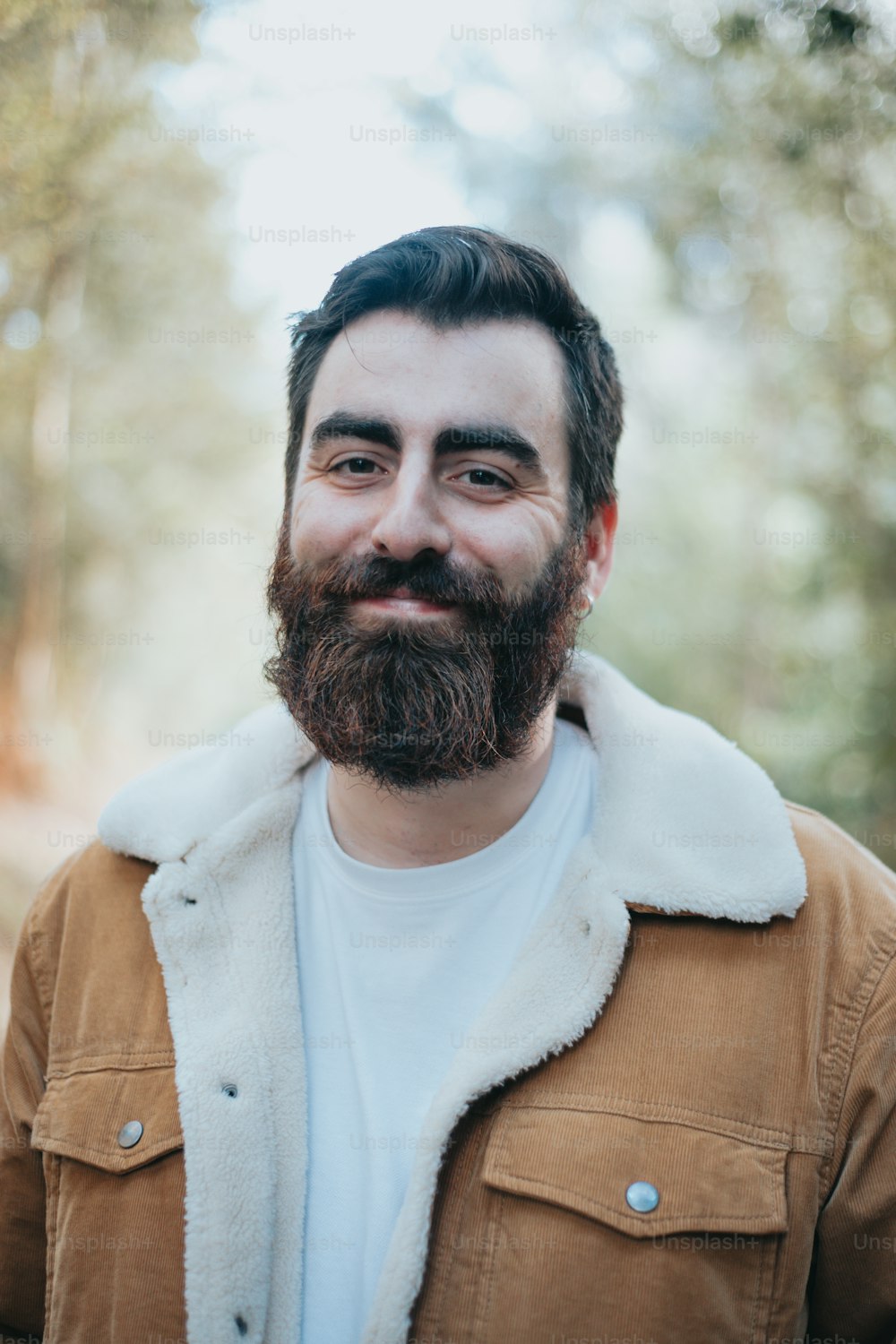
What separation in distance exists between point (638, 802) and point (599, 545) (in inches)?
29.6

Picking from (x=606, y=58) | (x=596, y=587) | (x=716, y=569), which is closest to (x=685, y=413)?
(x=716, y=569)

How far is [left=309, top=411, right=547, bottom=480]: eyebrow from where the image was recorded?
6.14 feet

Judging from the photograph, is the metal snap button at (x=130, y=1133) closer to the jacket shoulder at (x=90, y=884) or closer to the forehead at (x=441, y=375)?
the jacket shoulder at (x=90, y=884)

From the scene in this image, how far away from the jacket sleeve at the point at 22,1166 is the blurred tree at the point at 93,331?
9.30ft

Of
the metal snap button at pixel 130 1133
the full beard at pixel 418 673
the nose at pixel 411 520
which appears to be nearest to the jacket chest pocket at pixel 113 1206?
the metal snap button at pixel 130 1133

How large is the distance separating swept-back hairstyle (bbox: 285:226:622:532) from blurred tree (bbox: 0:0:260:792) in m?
1.71

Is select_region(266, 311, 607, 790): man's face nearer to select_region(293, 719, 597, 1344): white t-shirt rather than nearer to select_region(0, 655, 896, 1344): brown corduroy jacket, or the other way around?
select_region(293, 719, 597, 1344): white t-shirt

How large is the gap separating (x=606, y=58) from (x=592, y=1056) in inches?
241

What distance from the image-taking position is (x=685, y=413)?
934 centimetres

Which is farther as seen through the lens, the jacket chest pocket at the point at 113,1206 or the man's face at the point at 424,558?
the man's face at the point at 424,558

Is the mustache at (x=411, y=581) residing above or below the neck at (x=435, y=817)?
above

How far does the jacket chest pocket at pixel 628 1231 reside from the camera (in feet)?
4.80

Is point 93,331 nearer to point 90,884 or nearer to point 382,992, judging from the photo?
point 90,884

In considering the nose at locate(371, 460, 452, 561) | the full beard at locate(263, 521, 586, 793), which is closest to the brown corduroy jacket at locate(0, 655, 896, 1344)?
the full beard at locate(263, 521, 586, 793)
